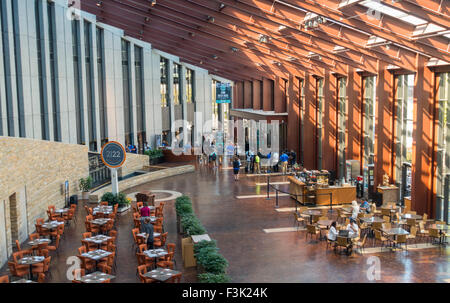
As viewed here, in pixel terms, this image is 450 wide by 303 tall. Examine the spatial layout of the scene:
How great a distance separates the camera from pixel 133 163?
29484 mm

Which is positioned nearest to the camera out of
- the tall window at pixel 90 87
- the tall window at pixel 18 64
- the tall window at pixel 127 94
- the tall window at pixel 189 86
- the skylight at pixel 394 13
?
the skylight at pixel 394 13

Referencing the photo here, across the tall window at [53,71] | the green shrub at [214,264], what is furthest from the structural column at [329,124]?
the green shrub at [214,264]

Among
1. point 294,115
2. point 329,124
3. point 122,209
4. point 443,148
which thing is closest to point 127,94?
point 294,115

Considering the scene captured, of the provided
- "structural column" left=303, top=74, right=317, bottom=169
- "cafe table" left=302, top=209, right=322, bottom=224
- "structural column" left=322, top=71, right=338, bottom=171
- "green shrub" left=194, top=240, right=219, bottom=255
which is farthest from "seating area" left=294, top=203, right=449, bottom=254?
"structural column" left=303, top=74, right=317, bottom=169

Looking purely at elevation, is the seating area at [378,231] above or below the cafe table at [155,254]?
below

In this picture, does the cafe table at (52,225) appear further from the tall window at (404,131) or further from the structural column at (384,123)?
the tall window at (404,131)

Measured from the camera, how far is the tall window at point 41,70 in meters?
26.2

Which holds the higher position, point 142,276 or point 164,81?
point 164,81

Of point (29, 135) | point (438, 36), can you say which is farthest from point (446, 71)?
point (29, 135)

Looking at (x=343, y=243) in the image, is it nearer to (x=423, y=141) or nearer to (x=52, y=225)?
(x=423, y=141)

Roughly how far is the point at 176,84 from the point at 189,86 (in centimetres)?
204

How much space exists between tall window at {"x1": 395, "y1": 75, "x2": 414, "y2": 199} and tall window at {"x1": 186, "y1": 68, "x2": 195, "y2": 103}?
85.7ft

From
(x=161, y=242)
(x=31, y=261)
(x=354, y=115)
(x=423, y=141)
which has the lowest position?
(x=161, y=242)

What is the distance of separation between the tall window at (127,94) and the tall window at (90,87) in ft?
13.7
